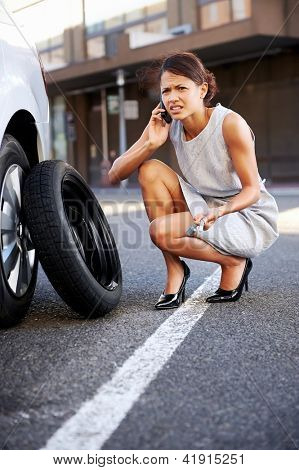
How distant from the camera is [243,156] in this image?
2887 mm

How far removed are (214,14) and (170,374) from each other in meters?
16.7

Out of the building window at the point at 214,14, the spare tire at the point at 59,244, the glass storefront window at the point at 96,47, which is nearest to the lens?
the spare tire at the point at 59,244

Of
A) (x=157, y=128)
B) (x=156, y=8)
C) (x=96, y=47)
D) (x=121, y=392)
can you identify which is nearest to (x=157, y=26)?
(x=156, y=8)

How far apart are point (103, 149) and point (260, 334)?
22.4m

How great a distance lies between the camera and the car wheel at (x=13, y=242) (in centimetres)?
258

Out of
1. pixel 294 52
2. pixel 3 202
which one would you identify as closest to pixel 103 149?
pixel 294 52

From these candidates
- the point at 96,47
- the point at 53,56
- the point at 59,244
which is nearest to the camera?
the point at 59,244

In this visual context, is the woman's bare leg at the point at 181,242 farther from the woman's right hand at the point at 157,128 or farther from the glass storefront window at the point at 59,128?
the glass storefront window at the point at 59,128

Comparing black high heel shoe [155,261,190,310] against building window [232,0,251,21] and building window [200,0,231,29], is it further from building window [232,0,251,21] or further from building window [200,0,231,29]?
building window [200,0,231,29]

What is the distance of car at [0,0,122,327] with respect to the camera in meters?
2.59

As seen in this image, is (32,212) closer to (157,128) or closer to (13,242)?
(13,242)

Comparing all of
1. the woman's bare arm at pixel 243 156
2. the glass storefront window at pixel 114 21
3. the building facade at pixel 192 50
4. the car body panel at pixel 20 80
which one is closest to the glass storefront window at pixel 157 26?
the building facade at pixel 192 50

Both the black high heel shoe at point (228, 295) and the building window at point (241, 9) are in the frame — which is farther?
the building window at point (241, 9)
